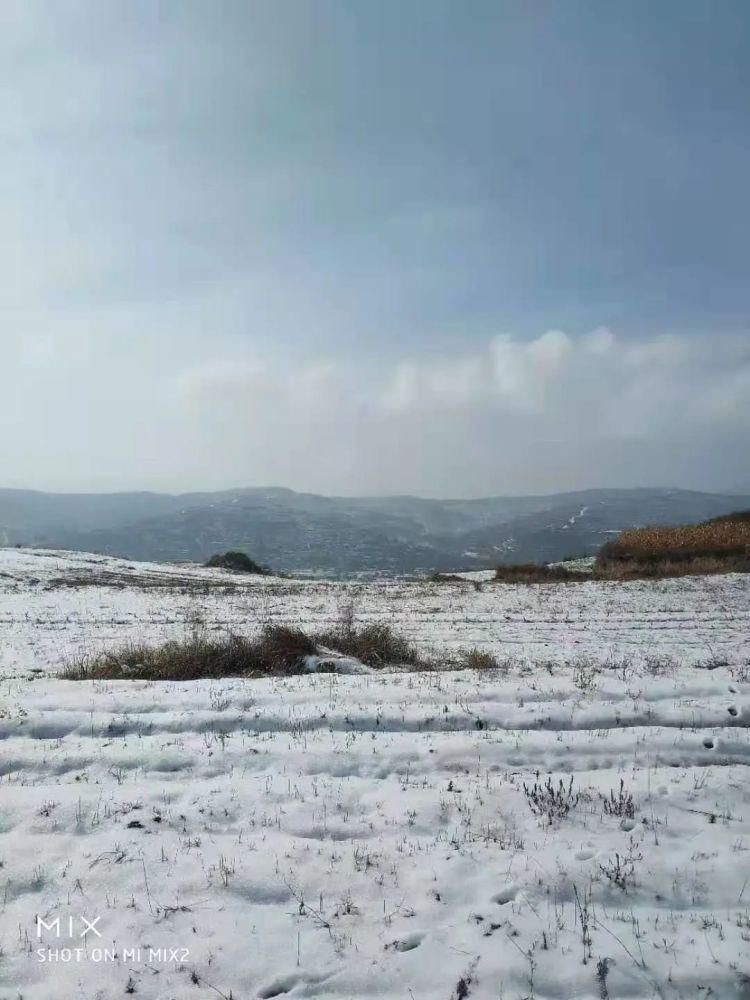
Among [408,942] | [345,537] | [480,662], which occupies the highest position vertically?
[480,662]

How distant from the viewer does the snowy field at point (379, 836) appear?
4184 millimetres

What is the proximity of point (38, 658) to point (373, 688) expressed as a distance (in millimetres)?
8474

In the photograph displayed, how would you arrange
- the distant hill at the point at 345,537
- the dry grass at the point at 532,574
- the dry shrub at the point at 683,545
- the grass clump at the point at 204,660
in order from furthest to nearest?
the distant hill at the point at 345,537 → the dry shrub at the point at 683,545 → the dry grass at the point at 532,574 → the grass clump at the point at 204,660

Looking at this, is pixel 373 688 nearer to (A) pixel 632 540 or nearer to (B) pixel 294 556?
(A) pixel 632 540

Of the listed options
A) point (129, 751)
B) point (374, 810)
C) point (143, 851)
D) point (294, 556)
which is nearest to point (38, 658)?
point (129, 751)

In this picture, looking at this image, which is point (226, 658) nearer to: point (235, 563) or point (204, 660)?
point (204, 660)

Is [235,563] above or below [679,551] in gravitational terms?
below

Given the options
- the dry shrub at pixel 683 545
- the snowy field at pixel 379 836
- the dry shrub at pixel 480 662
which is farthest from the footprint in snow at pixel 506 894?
the dry shrub at pixel 683 545

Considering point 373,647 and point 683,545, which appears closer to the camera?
point 373,647

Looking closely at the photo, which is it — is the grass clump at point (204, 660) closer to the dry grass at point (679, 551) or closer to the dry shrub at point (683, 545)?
the dry grass at point (679, 551)

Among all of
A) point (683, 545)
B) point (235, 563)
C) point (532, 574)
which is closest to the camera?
point (532, 574)

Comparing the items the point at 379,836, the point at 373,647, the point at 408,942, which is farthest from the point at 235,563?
the point at 408,942

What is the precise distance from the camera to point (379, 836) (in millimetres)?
5750

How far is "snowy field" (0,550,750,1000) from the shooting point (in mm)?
4184
